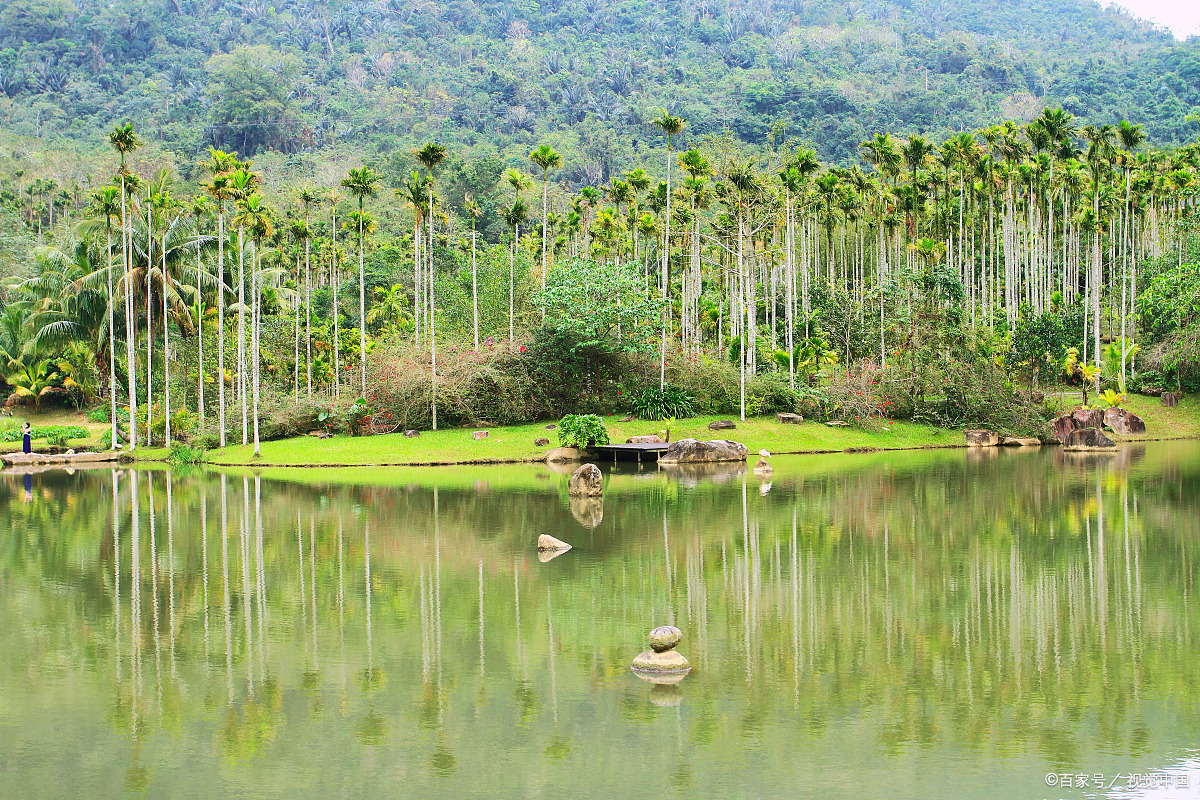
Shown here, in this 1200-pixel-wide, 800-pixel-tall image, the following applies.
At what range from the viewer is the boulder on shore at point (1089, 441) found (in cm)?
3822

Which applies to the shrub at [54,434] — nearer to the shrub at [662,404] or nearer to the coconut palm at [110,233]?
the coconut palm at [110,233]

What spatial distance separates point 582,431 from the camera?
36250 mm

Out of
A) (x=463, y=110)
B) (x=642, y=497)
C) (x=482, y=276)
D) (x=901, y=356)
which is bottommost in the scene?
(x=642, y=497)

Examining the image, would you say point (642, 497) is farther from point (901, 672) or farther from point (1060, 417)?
point (1060, 417)

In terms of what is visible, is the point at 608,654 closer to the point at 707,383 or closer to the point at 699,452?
the point at 699,452

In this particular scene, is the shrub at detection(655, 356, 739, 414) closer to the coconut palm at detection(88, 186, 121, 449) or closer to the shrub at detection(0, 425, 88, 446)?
the coconut palm at detection(88, 186, 121, 449)

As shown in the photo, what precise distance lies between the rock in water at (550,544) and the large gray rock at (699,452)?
1808 centimetres

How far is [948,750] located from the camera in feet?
26.9

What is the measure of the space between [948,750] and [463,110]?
5711 inches

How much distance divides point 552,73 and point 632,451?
133m

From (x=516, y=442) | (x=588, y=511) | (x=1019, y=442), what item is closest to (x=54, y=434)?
(x=516, y=442)

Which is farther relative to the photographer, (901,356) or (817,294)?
(817,294)

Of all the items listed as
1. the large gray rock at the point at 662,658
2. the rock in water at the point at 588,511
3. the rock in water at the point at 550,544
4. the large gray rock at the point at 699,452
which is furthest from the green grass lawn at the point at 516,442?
the large gray rock at the point at 662,658

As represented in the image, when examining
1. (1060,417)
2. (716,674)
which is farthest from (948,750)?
(1060,417)
